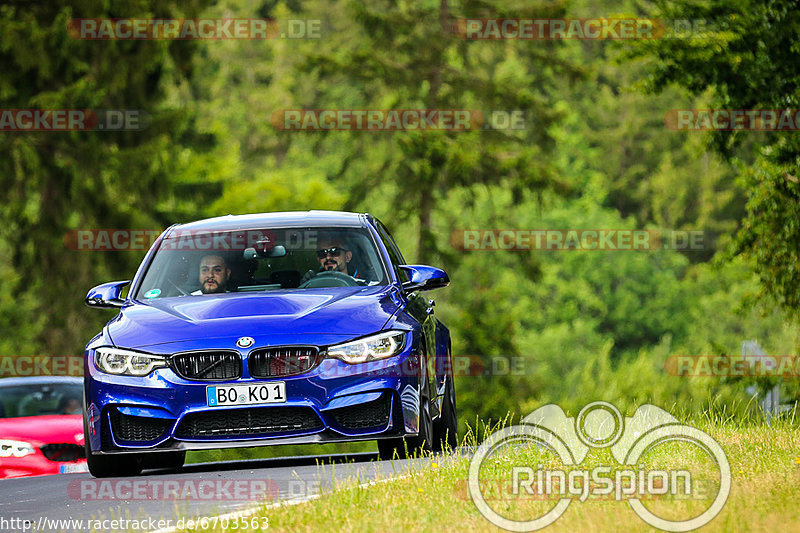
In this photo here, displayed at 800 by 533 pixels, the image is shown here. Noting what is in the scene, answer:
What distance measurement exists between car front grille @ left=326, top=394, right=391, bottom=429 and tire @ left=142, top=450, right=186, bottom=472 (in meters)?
2.25

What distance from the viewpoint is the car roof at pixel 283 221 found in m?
10.8

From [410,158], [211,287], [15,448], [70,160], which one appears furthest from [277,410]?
[410,158]

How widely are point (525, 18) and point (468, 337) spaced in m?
9.55

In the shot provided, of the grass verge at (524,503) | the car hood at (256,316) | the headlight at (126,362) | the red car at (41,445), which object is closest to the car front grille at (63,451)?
the red car at (41,445)

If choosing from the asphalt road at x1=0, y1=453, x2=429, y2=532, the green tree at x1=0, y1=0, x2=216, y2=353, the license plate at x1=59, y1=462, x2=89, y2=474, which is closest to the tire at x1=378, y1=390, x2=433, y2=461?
the asphalt road at x1=0, y1=453, x2=429, y2=532

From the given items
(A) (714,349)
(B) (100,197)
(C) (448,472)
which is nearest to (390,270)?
(C) (448,472)

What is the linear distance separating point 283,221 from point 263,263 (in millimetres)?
560

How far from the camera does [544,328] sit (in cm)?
7000

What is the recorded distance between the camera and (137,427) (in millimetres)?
9000

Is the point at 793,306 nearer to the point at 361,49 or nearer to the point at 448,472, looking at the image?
the point at 448,472

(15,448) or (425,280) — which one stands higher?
(425,280)

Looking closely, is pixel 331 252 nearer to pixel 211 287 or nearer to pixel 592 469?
pixel 211 287

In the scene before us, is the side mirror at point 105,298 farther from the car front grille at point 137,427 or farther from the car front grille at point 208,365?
the car front grille at point 208,365

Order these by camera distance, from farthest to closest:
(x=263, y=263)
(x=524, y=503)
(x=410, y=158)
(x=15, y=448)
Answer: (x=410, y=158) → (x=15, y=448) → (x=263, y=263) → (x=524, y=503)
